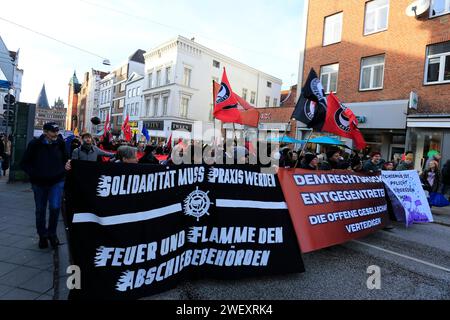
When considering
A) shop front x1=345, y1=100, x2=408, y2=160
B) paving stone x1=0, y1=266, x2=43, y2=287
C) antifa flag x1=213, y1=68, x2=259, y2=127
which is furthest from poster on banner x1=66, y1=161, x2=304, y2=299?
shop front x1=345, y1=100, x2=408, y2=160

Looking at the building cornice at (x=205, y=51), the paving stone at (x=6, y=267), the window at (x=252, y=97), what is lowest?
the paving stone at (x=6, y=267)

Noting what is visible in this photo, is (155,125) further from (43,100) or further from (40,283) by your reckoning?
(43,100)

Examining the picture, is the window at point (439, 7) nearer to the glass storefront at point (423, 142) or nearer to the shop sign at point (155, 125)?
the glass storefront at point (423, 142)

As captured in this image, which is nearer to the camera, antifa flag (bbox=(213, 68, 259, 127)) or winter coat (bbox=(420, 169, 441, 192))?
antifa flag (bbox=(213, 68, 259, 127))

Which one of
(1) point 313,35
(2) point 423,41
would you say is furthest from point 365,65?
(1) point 313,35

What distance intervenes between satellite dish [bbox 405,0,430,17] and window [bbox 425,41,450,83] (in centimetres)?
160

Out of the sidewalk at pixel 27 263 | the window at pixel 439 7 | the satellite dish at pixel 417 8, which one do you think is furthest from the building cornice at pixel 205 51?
the sidewalk at pixel 27 263

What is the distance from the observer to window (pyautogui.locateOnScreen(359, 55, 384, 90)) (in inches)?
595

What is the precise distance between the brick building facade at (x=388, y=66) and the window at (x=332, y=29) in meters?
0.05

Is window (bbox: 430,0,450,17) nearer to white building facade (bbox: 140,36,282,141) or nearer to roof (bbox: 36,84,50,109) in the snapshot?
white building facade (bbox: 140,36,282,141)

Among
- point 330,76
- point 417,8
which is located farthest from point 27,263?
point 330,76

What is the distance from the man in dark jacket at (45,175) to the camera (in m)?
4.29

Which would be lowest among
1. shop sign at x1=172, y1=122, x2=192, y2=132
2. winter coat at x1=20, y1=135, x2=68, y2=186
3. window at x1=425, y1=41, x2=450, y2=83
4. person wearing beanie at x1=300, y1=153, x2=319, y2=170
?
winter coat at x1=20, y1=135, x2=68, y2=186
